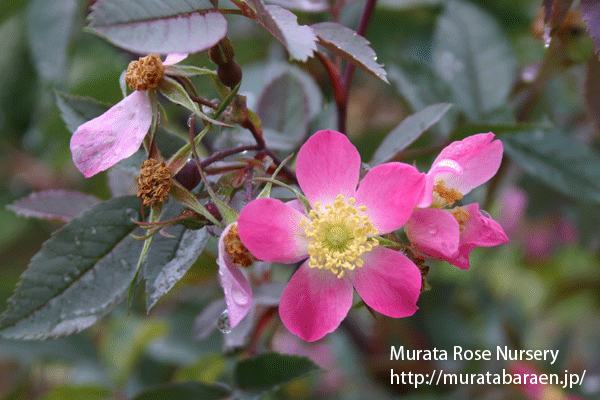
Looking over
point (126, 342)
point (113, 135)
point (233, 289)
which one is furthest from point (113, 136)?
point (126, 342)

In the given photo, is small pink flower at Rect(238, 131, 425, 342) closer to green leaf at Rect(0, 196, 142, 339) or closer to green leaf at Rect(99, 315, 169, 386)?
green leaf at Rect(0, 196, 142, 339)

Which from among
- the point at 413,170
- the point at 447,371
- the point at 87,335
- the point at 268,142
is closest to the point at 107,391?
the point at 87,335

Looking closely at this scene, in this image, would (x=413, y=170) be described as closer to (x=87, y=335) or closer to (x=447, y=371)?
(x=447, y=371)

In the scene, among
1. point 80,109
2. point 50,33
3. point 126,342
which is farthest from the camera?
point 126,342

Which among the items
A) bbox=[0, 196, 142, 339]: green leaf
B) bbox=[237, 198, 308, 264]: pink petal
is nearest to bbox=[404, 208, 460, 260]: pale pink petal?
bbox=[237, 198, 308, 264]: pink petal

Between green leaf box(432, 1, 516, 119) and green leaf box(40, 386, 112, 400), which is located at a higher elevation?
green leaf box(432, 1, 516, 119)

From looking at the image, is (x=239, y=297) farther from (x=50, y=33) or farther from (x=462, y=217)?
(x=50, y=33)
